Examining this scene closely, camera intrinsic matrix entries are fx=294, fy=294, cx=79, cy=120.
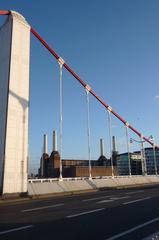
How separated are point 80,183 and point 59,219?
69.1 feet

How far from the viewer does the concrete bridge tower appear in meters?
25.4

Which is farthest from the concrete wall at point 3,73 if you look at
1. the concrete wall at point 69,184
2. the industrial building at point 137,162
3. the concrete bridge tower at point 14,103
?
the industrial building at point 137,162

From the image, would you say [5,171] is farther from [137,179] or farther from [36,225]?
[137,179]

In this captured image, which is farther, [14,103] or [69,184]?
[69,184]

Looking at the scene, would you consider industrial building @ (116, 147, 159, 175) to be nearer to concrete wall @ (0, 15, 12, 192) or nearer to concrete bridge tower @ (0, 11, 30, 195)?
concrete bridge tower @ (0, 11, 30, 195)

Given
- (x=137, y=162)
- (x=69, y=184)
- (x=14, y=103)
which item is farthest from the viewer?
(x=137, y=162)

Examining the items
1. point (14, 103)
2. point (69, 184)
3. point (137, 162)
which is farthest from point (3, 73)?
point (137, 162)

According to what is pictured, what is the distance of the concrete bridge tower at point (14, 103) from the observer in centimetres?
2539

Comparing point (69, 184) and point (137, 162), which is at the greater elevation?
point (137, 162)

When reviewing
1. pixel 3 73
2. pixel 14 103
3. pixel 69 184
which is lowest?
pixel 69 184

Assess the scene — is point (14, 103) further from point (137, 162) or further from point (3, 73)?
point (137, 162)

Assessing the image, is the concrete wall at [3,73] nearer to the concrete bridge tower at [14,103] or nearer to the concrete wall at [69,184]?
the concrete bridge tower at [14,103]

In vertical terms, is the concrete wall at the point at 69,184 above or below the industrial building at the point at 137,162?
below

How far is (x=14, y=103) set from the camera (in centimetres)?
2692
